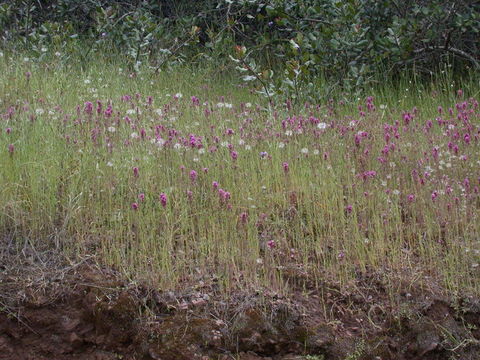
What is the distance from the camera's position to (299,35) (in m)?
6.51

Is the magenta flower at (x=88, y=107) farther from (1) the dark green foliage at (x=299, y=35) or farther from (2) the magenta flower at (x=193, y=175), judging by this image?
A: (1) the dark green foliage at (x=299, y=35)

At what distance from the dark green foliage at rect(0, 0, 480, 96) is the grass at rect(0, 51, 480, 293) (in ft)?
4.61

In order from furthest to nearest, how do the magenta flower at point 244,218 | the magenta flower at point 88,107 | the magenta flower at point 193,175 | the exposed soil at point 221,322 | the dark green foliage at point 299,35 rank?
1. the dark green foliage at point 299,35
2. the magenta flower at point 88,107
3. the magenta flower at point 193,175
4. the magenta flower at point 244,218
5. the exposed soil at point 221,322

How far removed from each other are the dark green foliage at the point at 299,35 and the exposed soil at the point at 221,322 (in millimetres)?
3164

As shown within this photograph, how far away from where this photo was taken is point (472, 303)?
3.73 meters

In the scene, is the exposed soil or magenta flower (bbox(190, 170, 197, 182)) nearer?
the exposed soil

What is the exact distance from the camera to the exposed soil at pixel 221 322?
3559 mm

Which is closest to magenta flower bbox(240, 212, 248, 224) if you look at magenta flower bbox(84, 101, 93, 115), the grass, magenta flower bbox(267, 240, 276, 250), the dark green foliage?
the grass

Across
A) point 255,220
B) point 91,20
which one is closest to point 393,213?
point 255,220

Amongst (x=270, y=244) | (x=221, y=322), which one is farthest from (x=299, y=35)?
(x=221, y=322)

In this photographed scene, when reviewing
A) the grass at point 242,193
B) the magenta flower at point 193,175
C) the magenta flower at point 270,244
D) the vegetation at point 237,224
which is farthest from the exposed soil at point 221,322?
the magenta flower at point 193,175

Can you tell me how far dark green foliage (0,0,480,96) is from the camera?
704 cm

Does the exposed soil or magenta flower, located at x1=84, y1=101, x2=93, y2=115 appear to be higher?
magenta flower, located at x1=84, y1=101, x2=93, y2=115

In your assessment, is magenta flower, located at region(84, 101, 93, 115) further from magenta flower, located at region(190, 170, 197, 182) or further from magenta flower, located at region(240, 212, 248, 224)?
magenta flower, located at region(240, 212, 248, 224)
